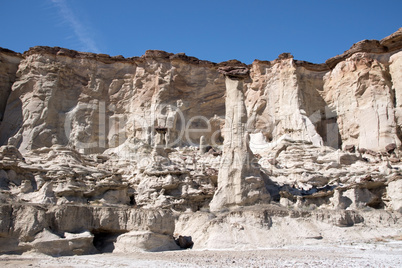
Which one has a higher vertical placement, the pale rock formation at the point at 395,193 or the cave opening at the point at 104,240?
the pale rock formation at the point at 395,193

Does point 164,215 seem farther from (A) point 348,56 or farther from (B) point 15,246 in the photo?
(A) point 348,56

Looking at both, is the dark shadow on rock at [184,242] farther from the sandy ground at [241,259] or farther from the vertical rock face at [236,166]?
the vertical rock face at [236,166]

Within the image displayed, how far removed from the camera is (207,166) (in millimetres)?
29109

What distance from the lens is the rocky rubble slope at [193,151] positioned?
16.8m

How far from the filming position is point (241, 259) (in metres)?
13.3

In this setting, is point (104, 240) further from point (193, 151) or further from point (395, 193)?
point (193, 151)

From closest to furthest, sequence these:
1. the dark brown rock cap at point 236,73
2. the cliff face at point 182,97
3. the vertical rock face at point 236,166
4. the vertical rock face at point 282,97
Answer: the vertical rock face at point 236,166, the dark brown rock cap at point 236,73, the cliff face at point 182,97, the vertical rock face at point 282,97

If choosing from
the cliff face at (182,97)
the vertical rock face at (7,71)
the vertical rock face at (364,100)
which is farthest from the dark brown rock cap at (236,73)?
the vertical rock face at (7,71)

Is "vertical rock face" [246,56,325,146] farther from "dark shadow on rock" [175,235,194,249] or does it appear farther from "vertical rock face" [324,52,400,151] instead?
"dark shadow on rock" [175,235,194,249]

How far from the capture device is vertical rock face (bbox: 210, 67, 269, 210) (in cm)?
2144

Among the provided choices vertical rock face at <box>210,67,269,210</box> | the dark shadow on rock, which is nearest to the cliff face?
vertical rock face at <box>210,67,269,210</box>

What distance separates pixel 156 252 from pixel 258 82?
3060 cm

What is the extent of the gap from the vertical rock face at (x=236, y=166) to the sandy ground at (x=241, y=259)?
19.6 feet

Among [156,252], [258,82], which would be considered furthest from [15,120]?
[156,252]
